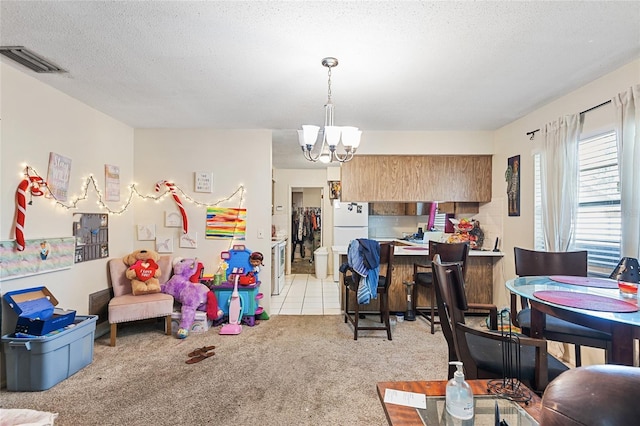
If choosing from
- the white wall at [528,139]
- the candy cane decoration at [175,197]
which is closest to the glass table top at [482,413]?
the white wall at [528,139]

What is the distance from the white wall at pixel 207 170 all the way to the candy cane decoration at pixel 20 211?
158 cm

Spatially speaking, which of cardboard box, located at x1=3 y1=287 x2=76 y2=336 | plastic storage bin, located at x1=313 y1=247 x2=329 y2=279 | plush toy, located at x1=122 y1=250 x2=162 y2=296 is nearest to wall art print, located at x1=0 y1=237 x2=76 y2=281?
cardboard box, located at x1=3 y1=287 x2=76 y2=336

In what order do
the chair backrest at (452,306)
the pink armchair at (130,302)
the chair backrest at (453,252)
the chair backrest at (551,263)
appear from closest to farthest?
the chair backrest at (452,306) → the chair backrest at (551,263) → the pink armchair at (130,302) → the chair backrest at (453,252)

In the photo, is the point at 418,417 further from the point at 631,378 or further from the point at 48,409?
the point at 48,409

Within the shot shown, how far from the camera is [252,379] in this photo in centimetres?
255

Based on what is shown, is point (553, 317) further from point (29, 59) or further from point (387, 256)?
point (29, 59)

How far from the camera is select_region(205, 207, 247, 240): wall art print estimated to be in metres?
4.07

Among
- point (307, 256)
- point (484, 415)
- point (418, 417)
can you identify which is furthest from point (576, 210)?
point (307, 256)

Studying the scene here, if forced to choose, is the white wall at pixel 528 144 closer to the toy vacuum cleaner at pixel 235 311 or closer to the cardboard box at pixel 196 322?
the toy vacuum cleaner at pixel 235 311

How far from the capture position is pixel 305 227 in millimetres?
8125

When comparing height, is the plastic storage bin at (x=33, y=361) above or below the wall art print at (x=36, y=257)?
below

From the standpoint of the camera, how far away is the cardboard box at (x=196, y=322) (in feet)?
11.8

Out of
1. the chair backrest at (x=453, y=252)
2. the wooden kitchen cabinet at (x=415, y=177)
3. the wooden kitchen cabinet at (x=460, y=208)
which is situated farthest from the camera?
the wooden kitchen cabinet at (x=460, y=208)

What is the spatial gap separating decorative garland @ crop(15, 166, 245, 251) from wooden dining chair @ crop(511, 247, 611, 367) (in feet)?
10.3
